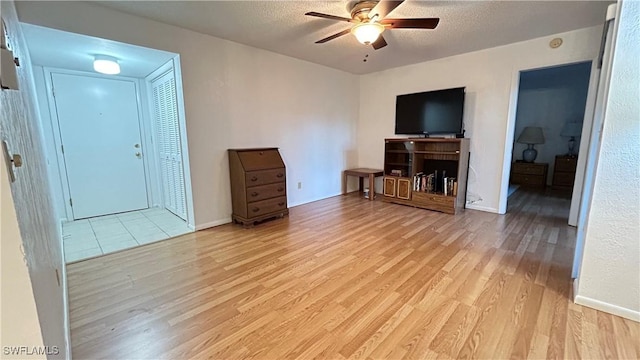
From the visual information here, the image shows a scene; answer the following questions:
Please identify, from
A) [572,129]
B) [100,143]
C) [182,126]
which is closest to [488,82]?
[572,129]

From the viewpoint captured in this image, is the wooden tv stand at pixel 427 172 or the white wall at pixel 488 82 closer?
the white wall at pixel 488 82

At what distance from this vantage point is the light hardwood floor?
4.99 ft

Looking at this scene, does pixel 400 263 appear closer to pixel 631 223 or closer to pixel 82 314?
pixel 631 223

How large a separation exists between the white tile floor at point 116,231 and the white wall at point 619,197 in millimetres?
3806

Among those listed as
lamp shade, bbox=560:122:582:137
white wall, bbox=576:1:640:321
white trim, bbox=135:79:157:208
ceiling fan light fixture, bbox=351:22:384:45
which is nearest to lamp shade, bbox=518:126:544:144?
lamp shade, bbox=560:122:582:137

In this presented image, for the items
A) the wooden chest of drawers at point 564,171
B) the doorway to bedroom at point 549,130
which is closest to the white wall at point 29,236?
the doorway to bedroom at point 549,130

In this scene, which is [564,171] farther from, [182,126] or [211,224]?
[182,126]

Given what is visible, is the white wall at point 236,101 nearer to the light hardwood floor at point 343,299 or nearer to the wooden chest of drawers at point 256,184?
the wooden chest of drawers at point 256,184

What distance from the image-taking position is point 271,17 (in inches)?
108

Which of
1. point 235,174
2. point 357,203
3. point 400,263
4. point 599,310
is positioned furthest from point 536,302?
point 235,174

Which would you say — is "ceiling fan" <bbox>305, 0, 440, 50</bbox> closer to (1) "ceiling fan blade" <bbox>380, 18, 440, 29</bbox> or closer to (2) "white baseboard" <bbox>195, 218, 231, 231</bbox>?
(1) "ceiling fan blade" <bbox>380, 18, 440, 29</bbox>

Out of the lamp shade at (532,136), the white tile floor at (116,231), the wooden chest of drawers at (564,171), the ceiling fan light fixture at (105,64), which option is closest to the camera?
the white tile floor at (116,231)

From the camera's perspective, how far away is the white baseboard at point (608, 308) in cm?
170

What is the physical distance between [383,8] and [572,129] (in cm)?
578
